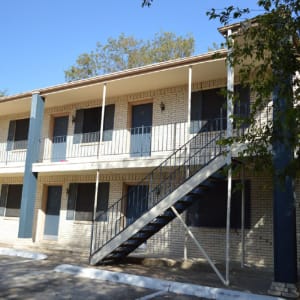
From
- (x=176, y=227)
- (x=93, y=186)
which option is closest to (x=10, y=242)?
(x=93, y=186)

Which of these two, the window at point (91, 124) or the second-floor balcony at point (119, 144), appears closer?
the second-floor balcony at point (119, 144)

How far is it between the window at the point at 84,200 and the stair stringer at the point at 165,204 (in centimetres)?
376

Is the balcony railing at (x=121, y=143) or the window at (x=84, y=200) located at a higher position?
the balcony railing at (x=121, y=143)

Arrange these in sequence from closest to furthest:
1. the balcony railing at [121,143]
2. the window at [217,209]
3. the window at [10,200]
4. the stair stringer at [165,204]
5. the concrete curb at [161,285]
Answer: the concrete curb at [161,285], the stair stringer at [165,204], the window at [217,209], the balcony railing at [121,143], the window at [10,200]

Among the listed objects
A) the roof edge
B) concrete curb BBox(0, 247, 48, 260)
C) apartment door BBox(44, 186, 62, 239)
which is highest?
the roof edge

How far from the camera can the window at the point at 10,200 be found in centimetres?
1563

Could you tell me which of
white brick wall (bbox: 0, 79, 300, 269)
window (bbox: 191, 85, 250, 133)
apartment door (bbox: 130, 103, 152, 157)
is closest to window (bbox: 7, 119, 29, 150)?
white brick wall (bbox: 0, 79, 300, 269)

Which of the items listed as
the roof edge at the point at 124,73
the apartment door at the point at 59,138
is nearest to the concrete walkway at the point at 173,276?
the apartment door at the point at 59,138

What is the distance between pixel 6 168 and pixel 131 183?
5.02m

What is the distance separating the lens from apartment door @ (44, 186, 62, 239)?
47.4 ft

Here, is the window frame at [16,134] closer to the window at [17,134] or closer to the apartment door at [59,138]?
the window at [17,134]

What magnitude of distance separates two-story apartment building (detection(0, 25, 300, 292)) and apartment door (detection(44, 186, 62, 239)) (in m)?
0.04

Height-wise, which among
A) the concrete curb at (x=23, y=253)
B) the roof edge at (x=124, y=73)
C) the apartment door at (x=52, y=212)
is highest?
the roof edge at (x=124, y=73)

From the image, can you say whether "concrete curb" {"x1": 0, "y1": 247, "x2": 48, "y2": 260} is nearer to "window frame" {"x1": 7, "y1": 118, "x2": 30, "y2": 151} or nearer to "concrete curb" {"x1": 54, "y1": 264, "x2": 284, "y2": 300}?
"concrete curb" {"x1": 54, "y1": 264, "x2": 284, "y2": 300}
